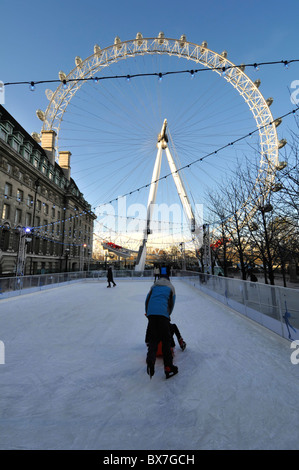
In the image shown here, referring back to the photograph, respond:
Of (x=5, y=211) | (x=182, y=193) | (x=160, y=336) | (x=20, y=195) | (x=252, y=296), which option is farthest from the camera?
(x=182, y=193)

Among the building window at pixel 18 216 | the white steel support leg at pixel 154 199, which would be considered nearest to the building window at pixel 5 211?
the building window at pixel 18 216

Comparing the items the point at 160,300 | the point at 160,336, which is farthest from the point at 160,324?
the point at 160,300

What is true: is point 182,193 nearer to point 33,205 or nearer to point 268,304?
point 33,205

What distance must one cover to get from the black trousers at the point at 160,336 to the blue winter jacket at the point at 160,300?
0.08 meters

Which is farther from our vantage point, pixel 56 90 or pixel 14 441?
pixel 56 90

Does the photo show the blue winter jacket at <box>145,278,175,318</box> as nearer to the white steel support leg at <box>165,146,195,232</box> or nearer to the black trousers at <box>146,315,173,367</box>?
the black trousers at <box>146,315,173,367</box>

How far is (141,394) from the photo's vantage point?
2.67 meters

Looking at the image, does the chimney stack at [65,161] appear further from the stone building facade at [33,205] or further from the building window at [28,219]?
the building window at [28,219]

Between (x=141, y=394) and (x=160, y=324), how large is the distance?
0.86 metres

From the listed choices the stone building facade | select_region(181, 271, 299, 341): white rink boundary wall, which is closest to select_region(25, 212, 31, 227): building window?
the stone building facade

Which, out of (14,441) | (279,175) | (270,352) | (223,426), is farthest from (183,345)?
(279,175)

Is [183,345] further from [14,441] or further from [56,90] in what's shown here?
[56,90]

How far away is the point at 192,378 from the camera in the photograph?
3066mm

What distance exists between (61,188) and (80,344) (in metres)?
36.3
